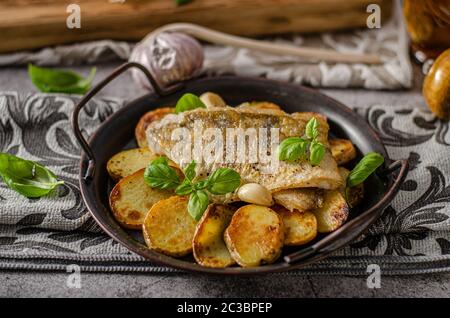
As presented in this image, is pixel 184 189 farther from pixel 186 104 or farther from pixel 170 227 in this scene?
pixel 186 104

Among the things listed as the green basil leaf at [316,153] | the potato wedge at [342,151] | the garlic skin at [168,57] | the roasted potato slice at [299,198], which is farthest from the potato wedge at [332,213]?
the garlic skin at [168,57]

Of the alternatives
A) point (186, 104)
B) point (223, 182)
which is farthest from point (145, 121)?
point (223, 182)

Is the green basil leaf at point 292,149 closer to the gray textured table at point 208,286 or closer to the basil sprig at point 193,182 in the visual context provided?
the basil sprig at point 193,182

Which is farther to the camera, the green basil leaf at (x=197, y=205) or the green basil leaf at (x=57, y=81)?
the green basil leaf at (x=57, y=81)

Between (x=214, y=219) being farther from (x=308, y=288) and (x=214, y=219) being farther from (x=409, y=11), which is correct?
(x=409, y=11)

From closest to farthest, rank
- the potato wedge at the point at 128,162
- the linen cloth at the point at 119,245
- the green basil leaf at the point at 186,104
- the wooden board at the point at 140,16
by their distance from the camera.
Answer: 1. the linen cloth at the point at 119,245
2. the potato wedge at the point at 128,162
3. the green basil leaf at the point at 186,104
4. the wooden board at the point at 140,16

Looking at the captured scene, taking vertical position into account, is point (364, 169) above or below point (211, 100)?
below
